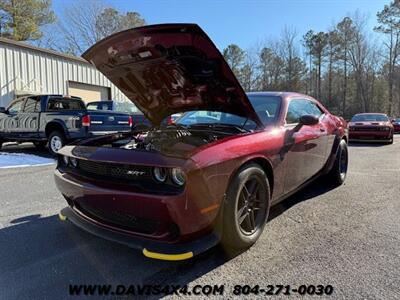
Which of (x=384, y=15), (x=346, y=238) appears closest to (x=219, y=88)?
(x=346, y=238)

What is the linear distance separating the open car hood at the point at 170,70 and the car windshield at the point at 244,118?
0.42 feet

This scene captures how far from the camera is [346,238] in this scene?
135 inches

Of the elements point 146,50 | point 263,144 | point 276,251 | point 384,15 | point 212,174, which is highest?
point 384,15

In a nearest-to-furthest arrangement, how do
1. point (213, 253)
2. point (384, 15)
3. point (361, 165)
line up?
1. point (213, 253)
2. point (361, 165)
3. point (384, 15)

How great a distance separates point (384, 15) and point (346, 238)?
5541 cm

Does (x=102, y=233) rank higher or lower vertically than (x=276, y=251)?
higher

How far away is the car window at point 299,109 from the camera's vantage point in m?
4.13

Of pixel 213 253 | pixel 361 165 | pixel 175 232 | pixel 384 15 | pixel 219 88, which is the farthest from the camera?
pixel 384 15

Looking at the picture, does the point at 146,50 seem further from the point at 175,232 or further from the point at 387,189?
the point at 387,189

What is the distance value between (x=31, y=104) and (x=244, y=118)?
786 centimetres

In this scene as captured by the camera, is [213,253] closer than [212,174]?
No

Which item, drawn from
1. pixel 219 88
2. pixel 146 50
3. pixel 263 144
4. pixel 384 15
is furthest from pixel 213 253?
pixel 384 15

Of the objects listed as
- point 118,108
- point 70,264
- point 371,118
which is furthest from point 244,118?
point 371,118

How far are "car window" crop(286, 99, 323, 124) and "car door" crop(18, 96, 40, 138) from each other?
7.50 metres
